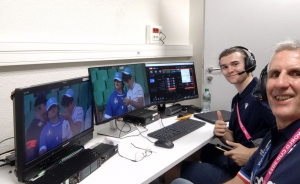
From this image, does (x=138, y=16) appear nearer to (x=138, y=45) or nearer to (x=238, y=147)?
(x=138, y=45)

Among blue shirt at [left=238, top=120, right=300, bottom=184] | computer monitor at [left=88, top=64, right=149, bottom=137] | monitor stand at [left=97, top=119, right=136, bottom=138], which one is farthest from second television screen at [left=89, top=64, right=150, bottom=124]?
blue shirt at [left=238, top=120, right=300, bottom=184]

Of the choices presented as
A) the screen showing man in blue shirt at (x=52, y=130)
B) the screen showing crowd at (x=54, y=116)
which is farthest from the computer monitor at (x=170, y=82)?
the screen showing man in blue shirt at (x=52, y=130)

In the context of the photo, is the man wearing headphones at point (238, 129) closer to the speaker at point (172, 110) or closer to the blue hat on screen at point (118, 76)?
the speaker at point (172, 110)

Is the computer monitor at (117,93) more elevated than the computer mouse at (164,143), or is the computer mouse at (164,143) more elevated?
the computer monitor at (117,93)

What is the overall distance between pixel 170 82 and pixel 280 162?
47.7 inches

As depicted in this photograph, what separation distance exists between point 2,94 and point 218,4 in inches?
78.7

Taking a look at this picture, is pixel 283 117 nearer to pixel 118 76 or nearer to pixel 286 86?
pixel 286 86

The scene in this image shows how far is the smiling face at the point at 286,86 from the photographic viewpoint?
86 cm

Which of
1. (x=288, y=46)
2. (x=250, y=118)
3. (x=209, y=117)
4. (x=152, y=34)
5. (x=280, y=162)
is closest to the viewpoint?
(x=280, y=162)

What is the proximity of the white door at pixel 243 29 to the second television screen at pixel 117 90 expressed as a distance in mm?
1021

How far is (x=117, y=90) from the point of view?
4.85ft

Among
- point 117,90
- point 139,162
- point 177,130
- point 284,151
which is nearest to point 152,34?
point 117,90

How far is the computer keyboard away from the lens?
4.75 feet

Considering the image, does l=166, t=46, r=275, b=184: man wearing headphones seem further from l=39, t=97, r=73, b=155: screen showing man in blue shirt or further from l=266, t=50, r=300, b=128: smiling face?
l=39, t=97, r=73, b=155: screen showing man in blue shirt
